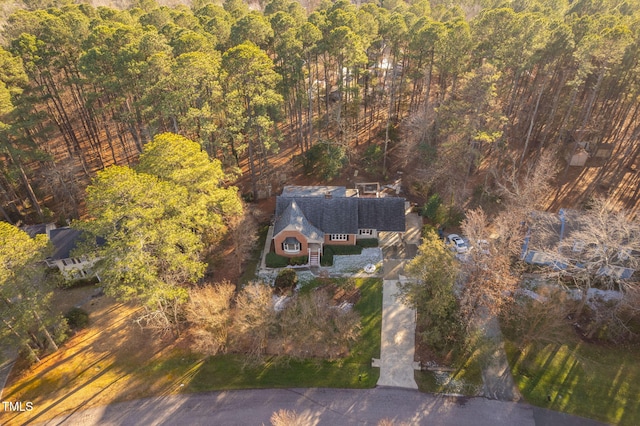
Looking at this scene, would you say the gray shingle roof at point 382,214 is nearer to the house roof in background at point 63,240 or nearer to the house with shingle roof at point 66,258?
the house with shingle roof at point 66,258

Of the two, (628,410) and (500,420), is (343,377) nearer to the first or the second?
(500,420)

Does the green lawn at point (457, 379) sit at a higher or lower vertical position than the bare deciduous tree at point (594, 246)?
lower

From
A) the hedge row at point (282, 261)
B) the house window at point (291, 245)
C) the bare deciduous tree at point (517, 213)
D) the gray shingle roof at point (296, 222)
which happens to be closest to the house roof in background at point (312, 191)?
the gray shingle roof at point (296, 222)

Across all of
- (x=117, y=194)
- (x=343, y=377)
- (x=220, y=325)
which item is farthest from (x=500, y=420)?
(x=117, y=194)

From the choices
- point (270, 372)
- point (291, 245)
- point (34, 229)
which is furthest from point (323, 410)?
point (34, 229)

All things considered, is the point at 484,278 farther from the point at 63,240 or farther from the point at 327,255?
the point at 63,240

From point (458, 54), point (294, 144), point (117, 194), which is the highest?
point (458, 54)

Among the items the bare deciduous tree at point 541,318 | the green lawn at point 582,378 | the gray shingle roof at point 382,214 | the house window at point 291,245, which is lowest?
the green lawn at point 582,378
